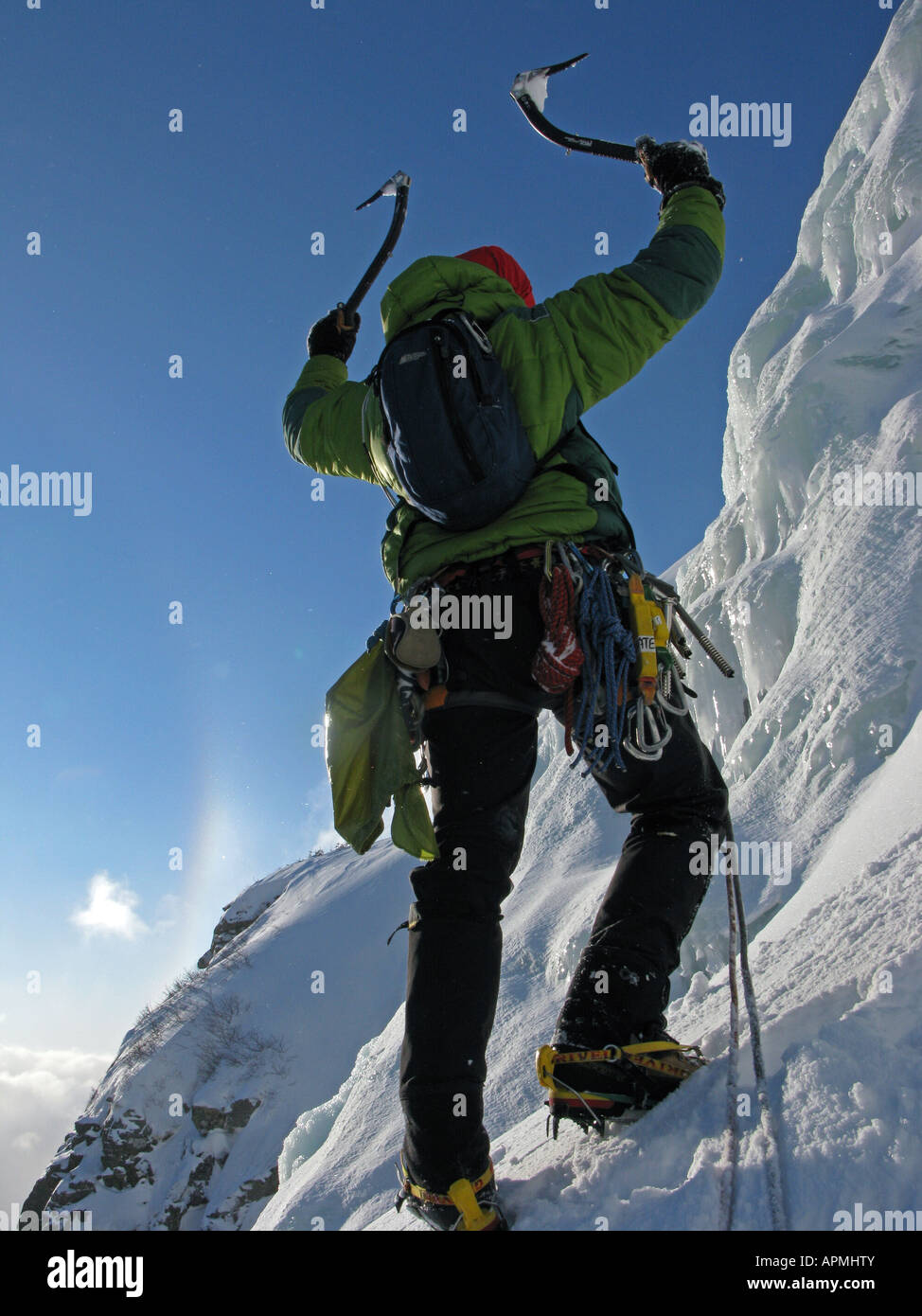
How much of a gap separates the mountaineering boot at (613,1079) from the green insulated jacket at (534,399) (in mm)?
571

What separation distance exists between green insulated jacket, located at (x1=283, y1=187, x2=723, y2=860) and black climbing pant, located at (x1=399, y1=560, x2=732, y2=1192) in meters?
0.10

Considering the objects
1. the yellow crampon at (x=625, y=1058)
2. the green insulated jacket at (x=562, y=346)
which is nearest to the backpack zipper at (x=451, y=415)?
the green insulated jacket at (x=562, y=346)

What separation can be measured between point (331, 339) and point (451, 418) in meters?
1.31

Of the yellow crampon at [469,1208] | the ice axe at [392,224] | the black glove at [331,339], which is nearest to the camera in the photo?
the yellow crampon at [469,1208]

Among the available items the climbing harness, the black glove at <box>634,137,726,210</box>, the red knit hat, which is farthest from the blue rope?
the black glove at <box>634,137,726,210</box>

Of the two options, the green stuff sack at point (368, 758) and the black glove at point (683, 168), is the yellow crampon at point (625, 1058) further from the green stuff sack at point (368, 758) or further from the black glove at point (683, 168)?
the black glove at point (683, 168)

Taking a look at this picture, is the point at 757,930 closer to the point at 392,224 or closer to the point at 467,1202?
the point at 467,1202

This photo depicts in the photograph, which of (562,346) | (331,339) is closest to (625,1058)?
(562,346)

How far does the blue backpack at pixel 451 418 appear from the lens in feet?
5.59

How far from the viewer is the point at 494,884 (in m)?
1.75

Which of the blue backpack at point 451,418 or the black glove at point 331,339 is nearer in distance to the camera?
the blue backpack at point 451,418

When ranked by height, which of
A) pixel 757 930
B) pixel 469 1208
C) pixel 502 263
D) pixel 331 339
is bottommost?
pixel 757 930
